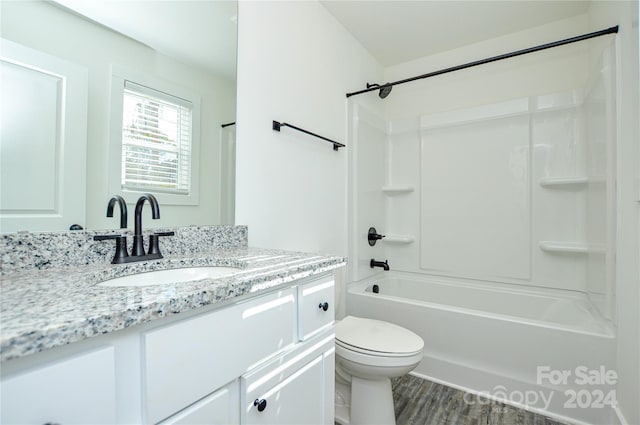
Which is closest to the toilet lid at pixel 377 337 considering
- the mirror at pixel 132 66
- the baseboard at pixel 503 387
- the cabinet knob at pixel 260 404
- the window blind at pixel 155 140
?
the baseboard at pixel 503 387

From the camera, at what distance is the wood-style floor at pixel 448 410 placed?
157 cm

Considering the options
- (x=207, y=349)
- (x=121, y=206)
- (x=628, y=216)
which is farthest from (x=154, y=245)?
(x=628, y=216)

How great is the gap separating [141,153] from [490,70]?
2.65 m

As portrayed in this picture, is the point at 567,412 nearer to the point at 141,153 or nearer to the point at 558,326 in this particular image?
the point at 558,326

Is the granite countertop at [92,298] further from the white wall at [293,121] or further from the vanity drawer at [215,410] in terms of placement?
the white wall at [293,121]

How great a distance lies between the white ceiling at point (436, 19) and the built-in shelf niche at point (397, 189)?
1196mm

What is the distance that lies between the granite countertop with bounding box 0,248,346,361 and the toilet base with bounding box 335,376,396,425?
0.87 metres

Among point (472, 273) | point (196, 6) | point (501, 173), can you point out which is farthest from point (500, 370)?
point (196, 6)

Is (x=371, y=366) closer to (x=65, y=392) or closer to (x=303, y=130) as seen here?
(x=65, y=392)

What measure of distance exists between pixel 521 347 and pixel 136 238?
6.55ft

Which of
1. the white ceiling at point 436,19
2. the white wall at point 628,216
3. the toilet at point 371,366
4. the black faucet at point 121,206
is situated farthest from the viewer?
the white ceiling at point 436,19

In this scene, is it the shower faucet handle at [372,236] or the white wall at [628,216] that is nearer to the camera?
the white wall at [628,216]

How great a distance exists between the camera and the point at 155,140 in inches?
45.1

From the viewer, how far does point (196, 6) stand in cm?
129
